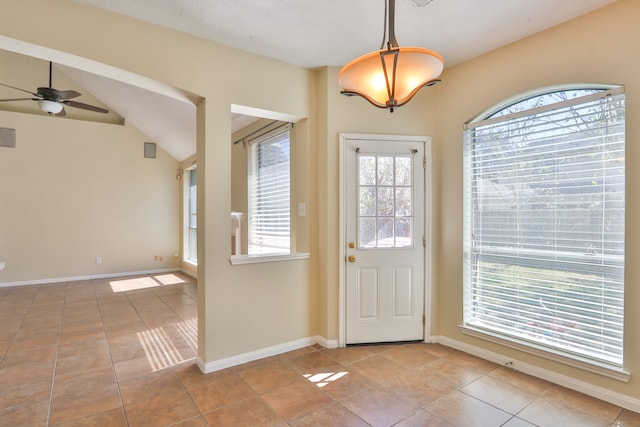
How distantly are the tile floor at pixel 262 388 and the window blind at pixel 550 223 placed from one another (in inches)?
17.3

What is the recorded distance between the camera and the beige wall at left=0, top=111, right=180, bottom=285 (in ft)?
19.4

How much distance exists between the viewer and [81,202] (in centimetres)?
641

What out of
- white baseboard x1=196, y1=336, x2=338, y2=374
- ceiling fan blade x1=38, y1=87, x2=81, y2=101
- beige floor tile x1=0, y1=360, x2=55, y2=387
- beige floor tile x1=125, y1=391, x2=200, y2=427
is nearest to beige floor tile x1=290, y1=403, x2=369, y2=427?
beige floor tile x1=125, y1=391, x2=200, y2=427

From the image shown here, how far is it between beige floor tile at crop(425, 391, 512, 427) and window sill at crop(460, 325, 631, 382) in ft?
2.32

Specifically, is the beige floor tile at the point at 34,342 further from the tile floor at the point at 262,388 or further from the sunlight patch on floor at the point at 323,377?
the sunlight patch on floor at the point at 323,377

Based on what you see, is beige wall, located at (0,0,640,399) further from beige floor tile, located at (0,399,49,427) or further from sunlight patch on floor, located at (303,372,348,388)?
beige floor tile, located at (0,399,49,427)

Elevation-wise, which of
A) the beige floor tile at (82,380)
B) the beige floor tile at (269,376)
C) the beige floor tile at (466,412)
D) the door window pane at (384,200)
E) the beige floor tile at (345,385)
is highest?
the door window pane at (384,200)

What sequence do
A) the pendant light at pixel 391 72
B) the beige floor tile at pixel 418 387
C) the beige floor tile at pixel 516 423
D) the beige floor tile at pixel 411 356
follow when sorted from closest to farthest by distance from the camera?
the pendant light at pixel 391 72 < the beige floor tile at pixel 516 423 < the beige floor tile at pixel 418 387 < the beige floor tile at pixel 411 356

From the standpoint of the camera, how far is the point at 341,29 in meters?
2.58

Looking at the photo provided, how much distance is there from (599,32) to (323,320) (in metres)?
3.17

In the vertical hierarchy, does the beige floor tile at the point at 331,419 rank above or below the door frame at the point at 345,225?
below

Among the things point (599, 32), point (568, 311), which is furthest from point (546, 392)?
point (599, 32)

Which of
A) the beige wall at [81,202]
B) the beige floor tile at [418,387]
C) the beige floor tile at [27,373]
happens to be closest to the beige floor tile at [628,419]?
the beige floor tile at [418,387]

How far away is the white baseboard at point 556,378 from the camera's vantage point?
7.22 feet
